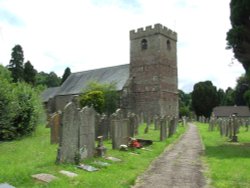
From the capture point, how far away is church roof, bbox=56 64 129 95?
48.9m

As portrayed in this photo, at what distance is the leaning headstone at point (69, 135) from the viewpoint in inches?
384

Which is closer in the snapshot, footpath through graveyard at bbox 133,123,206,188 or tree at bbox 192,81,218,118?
footpath through graveyard at bbox 133,123,206,188

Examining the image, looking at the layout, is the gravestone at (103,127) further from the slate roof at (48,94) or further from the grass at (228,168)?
the slate roof at (48,94)

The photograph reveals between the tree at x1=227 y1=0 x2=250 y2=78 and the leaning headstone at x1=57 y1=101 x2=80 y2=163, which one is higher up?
the tree at x1=227 y1=0 x2=250 y2=78

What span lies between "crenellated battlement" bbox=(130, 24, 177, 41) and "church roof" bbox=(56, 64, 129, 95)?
16.1 ft

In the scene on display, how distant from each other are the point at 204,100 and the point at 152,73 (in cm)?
2672

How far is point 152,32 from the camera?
4716 cm

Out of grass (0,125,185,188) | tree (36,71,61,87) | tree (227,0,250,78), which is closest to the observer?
grass (0,125,185,188)

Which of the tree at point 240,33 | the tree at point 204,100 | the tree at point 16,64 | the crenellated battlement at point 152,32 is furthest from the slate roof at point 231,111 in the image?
the tree at point 240,33

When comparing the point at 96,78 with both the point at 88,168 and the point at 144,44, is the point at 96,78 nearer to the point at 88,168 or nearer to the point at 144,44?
the point at 144,44

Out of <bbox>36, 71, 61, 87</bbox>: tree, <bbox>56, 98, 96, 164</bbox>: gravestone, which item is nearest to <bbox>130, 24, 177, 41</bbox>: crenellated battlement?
<bbox>56, 98, 96, 164</bbox>: gravestone

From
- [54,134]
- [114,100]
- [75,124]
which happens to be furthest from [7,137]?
[114,100]

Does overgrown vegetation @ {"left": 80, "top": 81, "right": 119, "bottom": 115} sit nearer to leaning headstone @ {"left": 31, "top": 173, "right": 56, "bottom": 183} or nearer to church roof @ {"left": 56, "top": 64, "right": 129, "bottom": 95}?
church roof @ {"left": 56, "top": 64, "right": 129, "bottom": 95}

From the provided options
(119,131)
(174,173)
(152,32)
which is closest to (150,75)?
(152,32)
